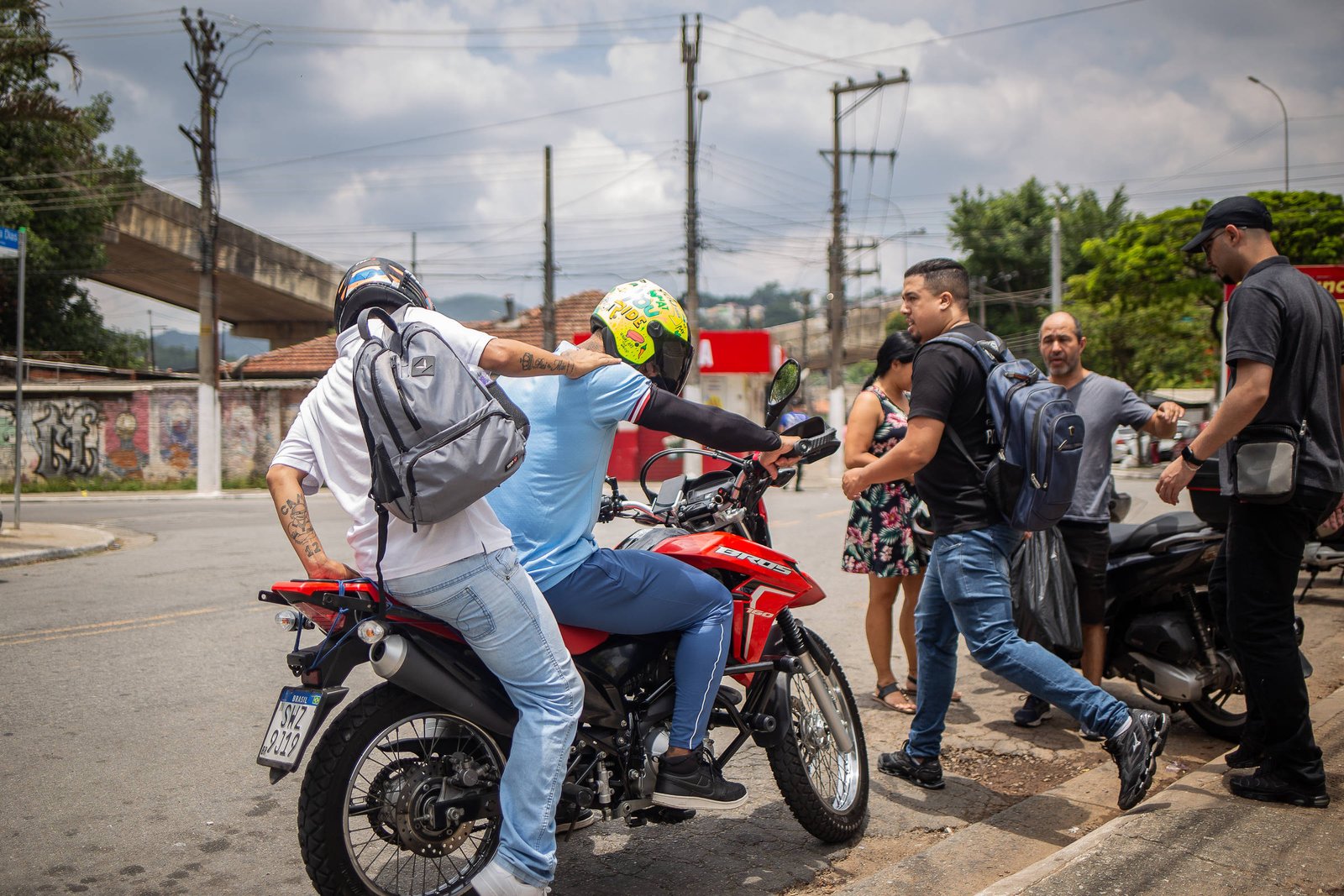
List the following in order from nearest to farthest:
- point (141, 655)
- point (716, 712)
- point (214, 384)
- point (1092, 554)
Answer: point (716, 712) → point (1092, 554) → point (141, 655) → point (214, 384)

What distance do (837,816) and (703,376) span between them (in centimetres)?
2656

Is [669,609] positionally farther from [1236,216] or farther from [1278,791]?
[1236,216]

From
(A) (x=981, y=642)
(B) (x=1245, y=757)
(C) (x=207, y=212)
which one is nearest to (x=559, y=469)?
(A) (x=981, y=642)

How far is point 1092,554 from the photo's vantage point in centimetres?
486

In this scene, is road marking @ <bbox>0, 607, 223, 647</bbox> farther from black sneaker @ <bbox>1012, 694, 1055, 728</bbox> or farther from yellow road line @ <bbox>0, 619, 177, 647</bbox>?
black sneaker @ <bbox>1012, 694, 1055, 728</bbox>

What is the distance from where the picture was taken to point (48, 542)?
1191 cm

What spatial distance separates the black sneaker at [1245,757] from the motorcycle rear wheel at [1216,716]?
2.39ft

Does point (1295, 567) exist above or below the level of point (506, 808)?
above

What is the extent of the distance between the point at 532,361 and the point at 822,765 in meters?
1.81

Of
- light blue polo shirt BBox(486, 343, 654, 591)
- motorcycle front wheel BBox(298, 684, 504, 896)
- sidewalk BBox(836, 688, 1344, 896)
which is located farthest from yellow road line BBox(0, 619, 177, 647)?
sidewalk BBox(836, 688, 1344, 896)

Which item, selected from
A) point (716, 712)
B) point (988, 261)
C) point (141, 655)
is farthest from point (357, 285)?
point (988, 261)

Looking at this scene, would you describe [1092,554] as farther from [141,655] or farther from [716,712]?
[141,655]

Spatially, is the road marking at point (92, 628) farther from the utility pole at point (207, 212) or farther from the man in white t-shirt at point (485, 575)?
the utility pole at point (207, 212)

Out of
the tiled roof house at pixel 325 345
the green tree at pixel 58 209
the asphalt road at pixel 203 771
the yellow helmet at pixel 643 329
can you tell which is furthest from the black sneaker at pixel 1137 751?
the tiled roof house at pixel 325 345
